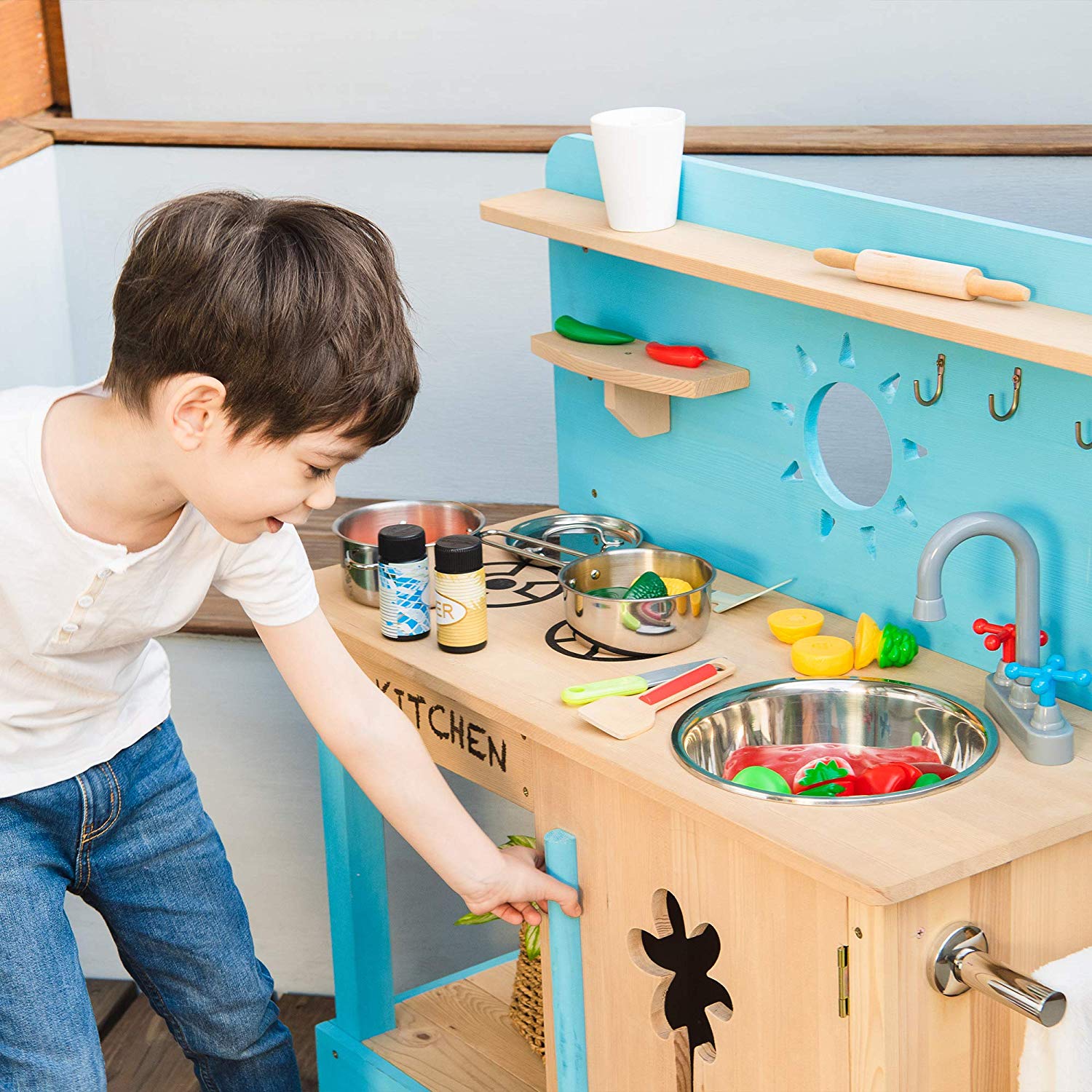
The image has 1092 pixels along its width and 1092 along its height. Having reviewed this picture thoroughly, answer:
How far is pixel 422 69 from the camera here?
258cm

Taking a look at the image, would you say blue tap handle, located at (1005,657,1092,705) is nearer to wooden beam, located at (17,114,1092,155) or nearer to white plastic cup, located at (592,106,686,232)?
white plastic cup, located at (592,106,686,232)

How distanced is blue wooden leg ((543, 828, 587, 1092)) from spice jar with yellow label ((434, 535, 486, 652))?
226 millimetres

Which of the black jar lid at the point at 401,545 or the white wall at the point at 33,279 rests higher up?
the white wall at the point at 33,279

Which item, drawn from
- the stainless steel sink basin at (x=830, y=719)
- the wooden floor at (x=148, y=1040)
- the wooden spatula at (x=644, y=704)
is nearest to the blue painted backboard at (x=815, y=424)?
the stainless steel sink basin at (x=830, y=719)

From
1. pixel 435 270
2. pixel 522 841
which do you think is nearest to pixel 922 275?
pixel 522 841

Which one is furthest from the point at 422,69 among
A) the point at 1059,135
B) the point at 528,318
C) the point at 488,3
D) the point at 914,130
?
the point at 1059,135

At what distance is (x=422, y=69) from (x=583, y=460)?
91 centimetres

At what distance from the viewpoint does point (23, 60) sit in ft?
8.74

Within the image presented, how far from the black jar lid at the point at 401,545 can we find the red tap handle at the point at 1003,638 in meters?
0.56

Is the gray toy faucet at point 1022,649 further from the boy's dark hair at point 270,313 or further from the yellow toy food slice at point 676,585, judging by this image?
the boy's dark hair at point 270,313

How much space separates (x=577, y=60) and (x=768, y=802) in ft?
5.07

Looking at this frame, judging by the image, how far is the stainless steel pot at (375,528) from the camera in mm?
1766

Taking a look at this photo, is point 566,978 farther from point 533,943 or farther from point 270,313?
point 270,313

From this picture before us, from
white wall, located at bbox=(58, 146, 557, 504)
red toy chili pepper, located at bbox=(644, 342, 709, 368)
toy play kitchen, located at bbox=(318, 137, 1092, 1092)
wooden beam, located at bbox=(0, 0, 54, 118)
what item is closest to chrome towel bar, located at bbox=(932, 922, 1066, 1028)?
toy play kitchen, located at bbox=(318, 137, 1092, 1092)
